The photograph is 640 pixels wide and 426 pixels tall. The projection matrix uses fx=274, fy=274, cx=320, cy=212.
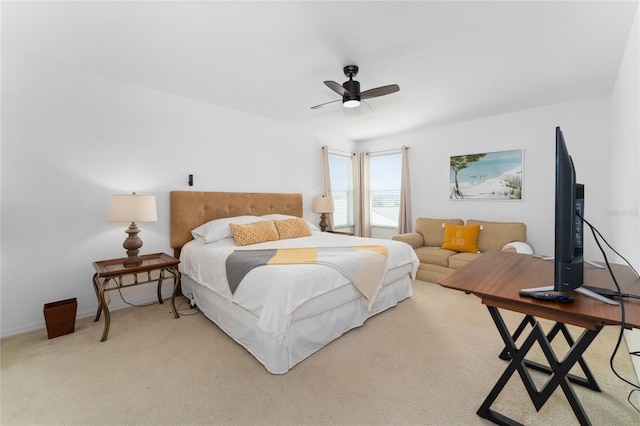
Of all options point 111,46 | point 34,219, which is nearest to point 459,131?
point 111,46

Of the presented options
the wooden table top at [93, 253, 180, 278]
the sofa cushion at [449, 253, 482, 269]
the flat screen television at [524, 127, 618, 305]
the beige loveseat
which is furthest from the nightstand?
the sofa cushion at [449, 253, 482, 269]

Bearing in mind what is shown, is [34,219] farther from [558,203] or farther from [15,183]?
[558,203]

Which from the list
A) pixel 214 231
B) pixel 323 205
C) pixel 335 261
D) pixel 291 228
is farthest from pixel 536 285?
pixel 323 205

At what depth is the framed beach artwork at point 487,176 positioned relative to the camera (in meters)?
4.17

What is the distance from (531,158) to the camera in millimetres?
4039

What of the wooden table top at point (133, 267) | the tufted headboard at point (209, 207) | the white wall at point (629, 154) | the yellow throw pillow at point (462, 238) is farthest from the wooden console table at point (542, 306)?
the tufted headboard at point (209, 207)

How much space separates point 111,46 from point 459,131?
4.83 meters

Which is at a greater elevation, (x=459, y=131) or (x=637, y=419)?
(x=459, y=131)

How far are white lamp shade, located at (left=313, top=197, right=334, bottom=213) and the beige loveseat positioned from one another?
1.29 metres

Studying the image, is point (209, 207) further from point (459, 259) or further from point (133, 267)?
point (459, 259)

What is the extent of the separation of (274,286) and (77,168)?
256 centimetres

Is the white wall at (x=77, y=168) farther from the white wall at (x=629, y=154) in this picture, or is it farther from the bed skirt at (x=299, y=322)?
the white wall at (x=629, y=154)

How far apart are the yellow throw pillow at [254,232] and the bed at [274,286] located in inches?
1.5

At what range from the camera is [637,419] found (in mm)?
1528
